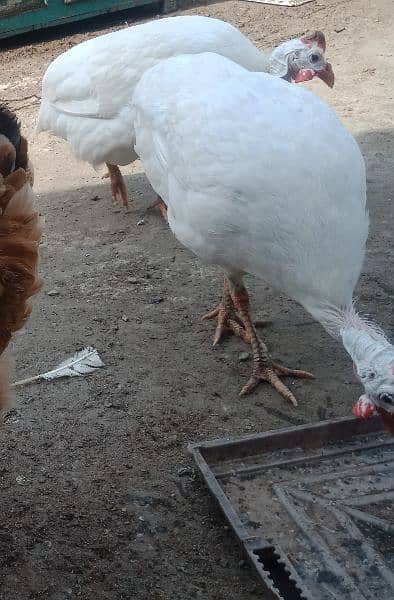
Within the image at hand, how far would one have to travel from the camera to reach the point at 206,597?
2.56 metres

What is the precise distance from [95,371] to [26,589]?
4.14 feet

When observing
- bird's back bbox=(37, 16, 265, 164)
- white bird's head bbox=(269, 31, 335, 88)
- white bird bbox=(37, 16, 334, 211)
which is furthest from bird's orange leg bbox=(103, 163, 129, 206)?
white bird's head bbox=(269, 31, 335, 88)

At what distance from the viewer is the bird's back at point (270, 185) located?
287cm

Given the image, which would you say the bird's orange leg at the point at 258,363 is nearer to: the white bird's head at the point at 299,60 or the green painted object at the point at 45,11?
the white bird's head at the point at 299,60

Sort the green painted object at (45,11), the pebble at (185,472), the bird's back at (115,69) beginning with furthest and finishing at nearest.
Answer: the green painted object at (45,11)
the bird's back at (115,69)
the pebble at (185,472)

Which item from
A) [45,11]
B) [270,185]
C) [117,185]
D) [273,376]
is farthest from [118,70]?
[45,11]

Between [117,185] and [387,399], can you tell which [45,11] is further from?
[387,399]

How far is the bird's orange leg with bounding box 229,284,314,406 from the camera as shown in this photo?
3543mm

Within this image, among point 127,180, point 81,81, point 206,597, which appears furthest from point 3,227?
point 127,180

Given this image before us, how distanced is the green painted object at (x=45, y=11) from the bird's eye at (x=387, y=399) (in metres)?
6.45

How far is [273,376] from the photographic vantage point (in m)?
3.55

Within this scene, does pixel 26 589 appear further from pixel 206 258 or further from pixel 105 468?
pixel 206 258

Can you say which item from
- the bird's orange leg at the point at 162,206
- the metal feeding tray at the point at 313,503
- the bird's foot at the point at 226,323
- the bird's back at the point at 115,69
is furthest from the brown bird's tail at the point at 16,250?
the bird's orange leg at the point at 162,206

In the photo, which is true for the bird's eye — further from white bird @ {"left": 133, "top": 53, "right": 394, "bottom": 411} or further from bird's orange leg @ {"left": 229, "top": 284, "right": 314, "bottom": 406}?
bird's orange leg @ {"left": 229, "top": 284, "right": 314, "bottom": 406}
